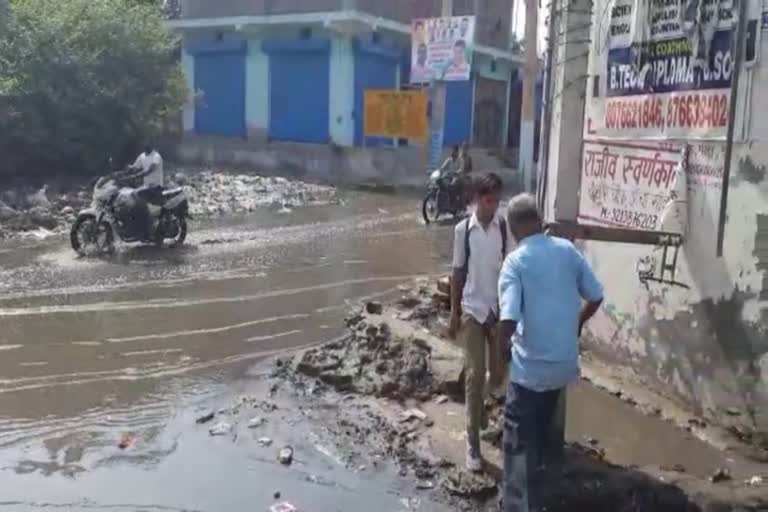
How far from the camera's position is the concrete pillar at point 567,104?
7.33 meters

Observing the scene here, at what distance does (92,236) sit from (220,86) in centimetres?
1735

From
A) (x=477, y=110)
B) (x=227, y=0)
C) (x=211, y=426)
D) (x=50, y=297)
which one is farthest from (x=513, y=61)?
(x=211, y=426)

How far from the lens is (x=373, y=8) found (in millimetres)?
27516

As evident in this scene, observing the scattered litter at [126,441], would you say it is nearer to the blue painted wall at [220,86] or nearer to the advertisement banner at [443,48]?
the advertisement banner at [443,48]

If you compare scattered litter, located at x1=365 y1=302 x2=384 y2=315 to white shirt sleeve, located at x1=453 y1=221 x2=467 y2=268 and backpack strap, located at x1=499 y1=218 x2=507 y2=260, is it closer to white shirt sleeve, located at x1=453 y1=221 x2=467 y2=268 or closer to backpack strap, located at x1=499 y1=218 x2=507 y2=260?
white shirt sleeve, located at x1=453 y1=221 x2=467 y2=268

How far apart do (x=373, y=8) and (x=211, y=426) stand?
2334cm

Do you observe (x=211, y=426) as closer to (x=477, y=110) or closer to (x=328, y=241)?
(x=328, y=241)

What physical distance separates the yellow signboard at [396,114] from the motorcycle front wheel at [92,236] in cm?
1383

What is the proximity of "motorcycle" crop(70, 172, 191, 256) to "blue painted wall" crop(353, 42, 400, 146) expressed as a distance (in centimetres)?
1446

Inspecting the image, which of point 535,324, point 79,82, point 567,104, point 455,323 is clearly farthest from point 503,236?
point 79,82

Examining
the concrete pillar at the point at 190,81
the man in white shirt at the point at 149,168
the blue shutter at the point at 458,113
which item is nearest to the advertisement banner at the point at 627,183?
the man in white shirt at the point at 149,168

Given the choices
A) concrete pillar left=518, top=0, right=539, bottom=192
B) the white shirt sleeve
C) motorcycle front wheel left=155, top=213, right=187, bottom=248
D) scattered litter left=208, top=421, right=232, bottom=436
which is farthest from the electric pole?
the white shirt sleeve

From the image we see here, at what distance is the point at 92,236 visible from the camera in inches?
503

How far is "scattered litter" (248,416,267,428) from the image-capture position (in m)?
5.87
